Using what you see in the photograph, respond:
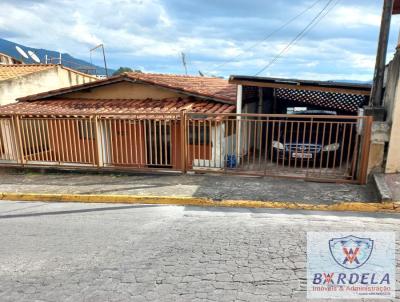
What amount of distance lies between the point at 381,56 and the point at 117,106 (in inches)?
326

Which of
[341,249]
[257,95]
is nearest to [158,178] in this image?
[341,249]

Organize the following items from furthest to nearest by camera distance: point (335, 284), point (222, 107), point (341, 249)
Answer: point (222, 107), point (341, 249), point (335, 284)

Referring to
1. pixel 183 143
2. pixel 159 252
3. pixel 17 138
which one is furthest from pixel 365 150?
pixel 17 138

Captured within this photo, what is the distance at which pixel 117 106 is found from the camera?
1078 cm

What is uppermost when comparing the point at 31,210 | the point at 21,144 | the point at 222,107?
the point at 222,107

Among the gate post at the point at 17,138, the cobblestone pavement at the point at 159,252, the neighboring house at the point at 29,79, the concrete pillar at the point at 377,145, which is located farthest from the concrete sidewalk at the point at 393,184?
the neighboring house at the point at 29,79

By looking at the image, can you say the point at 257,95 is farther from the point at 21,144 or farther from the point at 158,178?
the point at 21,144

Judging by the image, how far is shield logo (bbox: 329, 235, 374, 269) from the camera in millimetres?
3289

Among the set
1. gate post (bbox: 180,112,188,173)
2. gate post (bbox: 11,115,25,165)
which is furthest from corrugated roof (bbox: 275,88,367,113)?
gate post (bbox: 11,115,25,165)

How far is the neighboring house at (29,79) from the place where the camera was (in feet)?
46.0

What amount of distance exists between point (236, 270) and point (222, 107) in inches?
281

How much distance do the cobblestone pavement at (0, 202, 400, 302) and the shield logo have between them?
0.38 metres

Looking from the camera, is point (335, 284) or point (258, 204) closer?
point (335, 284)

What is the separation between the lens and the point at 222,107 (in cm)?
A: 985
